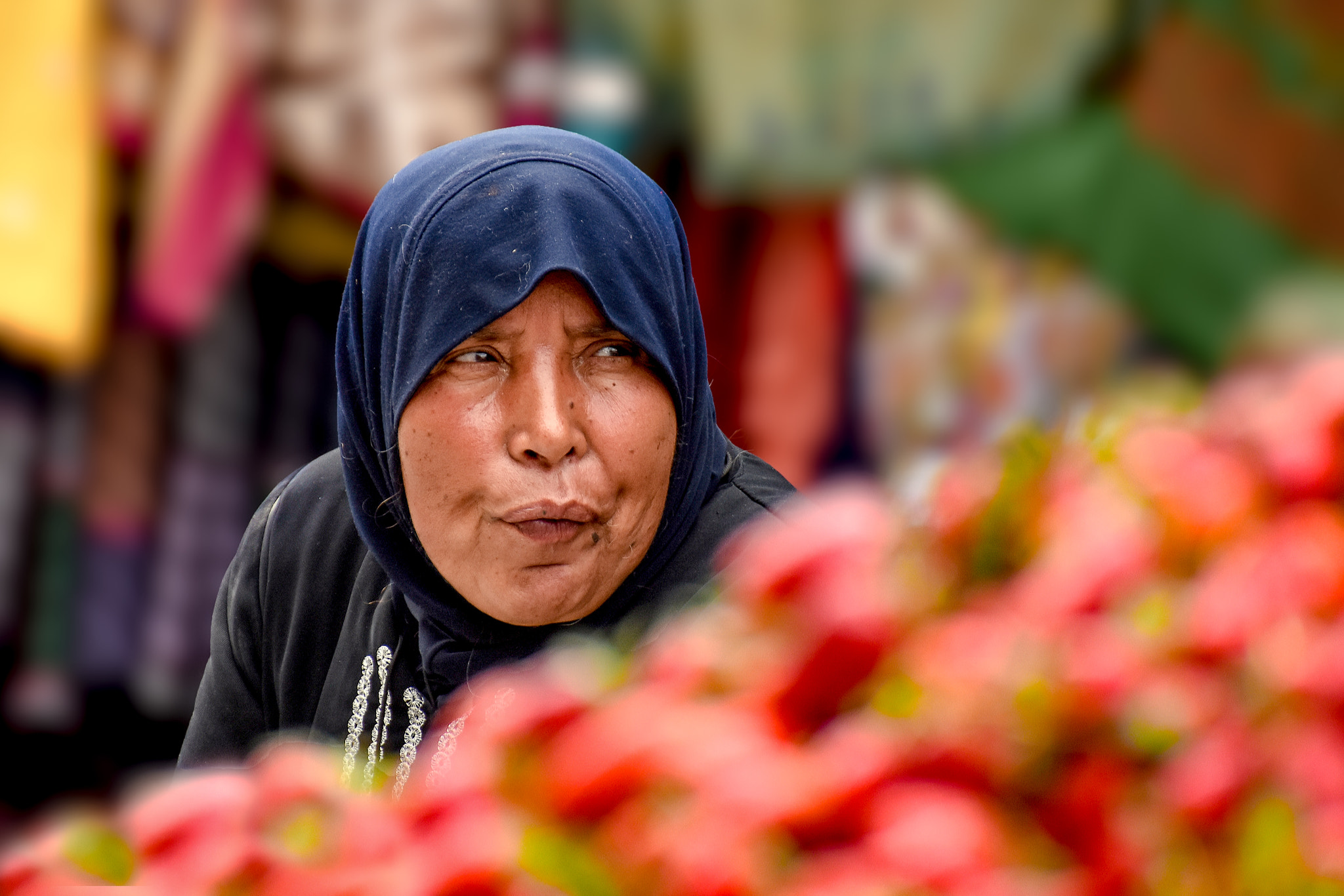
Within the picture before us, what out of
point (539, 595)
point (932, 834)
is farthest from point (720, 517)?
point (932, 834)

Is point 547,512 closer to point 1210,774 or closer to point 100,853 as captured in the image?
point 100,853

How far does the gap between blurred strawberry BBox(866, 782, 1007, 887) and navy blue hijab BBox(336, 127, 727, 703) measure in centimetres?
64

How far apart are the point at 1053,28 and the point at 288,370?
1.08 m

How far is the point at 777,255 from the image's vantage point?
1.76 metres

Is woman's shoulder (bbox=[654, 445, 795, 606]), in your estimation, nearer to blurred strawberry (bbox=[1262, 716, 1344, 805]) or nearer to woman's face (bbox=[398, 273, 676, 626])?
woman's face (bbox=[398, 273, 676, 626])

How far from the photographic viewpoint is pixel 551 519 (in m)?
1.08

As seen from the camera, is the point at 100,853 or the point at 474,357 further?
the point at 474,357

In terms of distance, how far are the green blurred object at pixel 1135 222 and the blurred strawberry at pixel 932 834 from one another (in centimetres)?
109

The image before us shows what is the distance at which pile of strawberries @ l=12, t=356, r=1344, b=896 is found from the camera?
18.9 inches

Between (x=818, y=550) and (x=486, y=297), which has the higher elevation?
(x=486, y=297)

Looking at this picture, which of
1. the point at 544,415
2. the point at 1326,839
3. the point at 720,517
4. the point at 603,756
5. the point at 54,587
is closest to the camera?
the point at 1326,839

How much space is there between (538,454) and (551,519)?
5 centimetres

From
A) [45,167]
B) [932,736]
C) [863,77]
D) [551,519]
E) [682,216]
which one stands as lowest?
[932,736]

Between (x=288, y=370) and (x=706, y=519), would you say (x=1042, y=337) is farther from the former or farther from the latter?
(x=288, y=370)
